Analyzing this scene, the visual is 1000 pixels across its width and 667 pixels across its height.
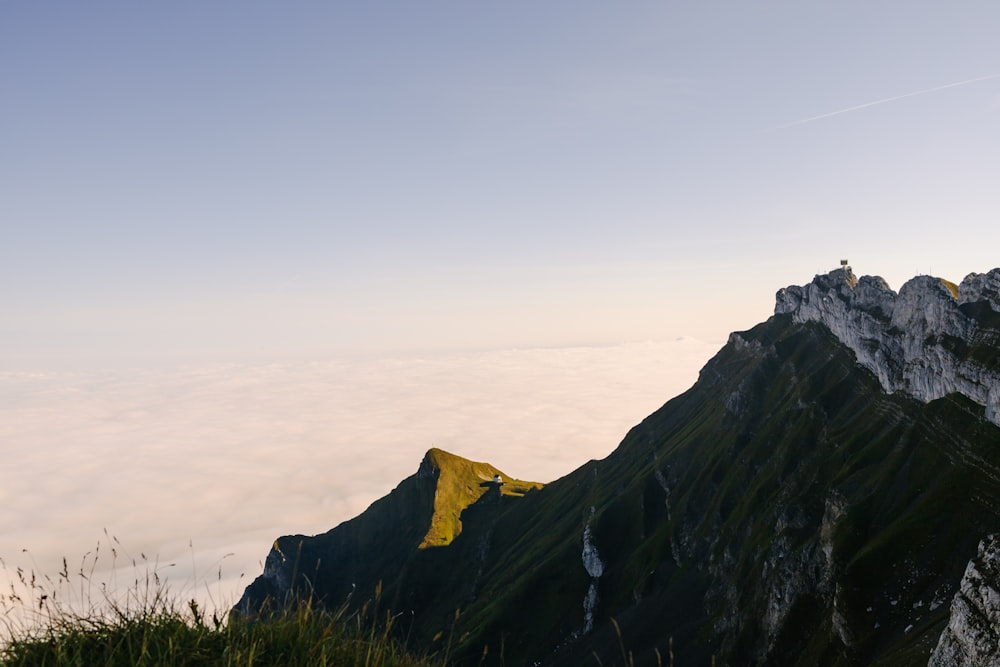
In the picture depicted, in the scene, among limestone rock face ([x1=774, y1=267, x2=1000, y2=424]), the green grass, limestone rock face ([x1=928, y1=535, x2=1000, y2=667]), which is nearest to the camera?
the green grass

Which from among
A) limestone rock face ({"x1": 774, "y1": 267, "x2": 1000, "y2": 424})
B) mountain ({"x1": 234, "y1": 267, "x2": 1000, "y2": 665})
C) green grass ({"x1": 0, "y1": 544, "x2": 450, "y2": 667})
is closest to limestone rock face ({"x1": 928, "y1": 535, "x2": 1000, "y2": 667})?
mountain ({"x1": 234, "y1": 267, "x2": 1000, "y2": 665})

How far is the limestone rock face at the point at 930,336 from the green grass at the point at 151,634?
119770 millimetres

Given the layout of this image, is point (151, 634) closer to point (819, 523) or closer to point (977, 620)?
point (977, 620)

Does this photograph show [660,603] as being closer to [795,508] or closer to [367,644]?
[795,508]

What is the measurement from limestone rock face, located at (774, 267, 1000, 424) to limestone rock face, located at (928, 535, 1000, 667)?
53.6 metres

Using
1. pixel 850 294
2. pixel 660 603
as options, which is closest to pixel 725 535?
pixel 660 603

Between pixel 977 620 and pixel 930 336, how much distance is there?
89.4 meters

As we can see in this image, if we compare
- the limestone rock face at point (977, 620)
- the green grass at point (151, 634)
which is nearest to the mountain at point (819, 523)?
the limestone rock face at point (977, 620)

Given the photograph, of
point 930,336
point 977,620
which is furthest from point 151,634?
point 930,336

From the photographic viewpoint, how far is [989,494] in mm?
81250

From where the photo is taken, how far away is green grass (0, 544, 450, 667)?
738 cm

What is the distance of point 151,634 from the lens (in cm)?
759

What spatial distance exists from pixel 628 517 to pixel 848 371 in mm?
83403

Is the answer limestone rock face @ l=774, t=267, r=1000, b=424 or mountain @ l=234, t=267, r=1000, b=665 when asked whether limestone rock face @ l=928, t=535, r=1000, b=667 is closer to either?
mountain @ l=234, t=267, r=1000, b=665
